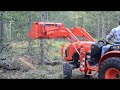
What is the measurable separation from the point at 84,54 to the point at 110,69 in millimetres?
1866

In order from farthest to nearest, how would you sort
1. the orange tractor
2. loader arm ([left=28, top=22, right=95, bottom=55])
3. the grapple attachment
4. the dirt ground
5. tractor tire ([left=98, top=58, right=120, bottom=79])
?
1. the grapple attachment
2. loader arm ([left=28, top=22, right=95, bottom=55])
3. the dirt ground
4. the orange tractor
5. tractor tire ([left=98, top=58, right=120, bottom=79])

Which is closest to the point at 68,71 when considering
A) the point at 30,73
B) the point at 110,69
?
the point at 30,73

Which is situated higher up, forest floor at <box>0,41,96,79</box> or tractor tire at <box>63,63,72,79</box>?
tractor tire at <box>63,63,72,79</box>

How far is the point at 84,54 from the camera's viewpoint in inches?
356

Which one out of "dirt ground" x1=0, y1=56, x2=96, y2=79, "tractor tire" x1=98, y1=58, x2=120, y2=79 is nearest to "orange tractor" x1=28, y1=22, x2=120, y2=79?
"tractor tire" x1=98, y1=58, x2=120, y2=79

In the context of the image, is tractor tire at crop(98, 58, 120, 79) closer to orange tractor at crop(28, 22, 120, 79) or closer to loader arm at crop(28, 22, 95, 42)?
orange tractor at crop(28, 22, 120, 79)

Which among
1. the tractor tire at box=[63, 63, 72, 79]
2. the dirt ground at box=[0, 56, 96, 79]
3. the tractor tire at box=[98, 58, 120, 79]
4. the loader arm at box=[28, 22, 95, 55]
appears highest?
the loader arm at box=[28, 22, 95, 55]

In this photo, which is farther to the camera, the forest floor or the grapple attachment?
the grapple attachment

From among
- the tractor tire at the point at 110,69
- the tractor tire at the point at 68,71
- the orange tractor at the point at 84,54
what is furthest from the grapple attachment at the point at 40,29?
the tractor tire at the point at 110,69

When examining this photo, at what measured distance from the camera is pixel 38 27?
1006 cm

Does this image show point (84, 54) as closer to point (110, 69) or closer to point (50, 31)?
point (50, 31)

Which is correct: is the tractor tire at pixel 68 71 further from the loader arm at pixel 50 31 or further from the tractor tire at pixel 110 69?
the tractor tire at pixel 110 69

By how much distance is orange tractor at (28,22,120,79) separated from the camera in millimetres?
7316

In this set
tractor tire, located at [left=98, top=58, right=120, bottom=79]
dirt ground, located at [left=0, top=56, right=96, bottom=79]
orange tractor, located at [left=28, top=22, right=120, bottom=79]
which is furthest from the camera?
dirt ground, located at [left=0, top=56, right=96, bottom=79]
